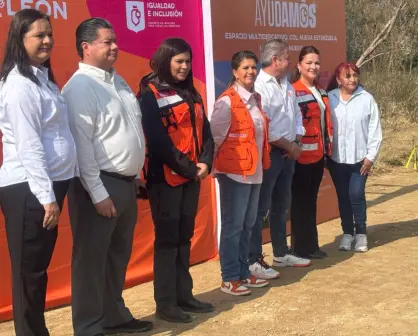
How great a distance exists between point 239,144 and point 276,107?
2.25 ft

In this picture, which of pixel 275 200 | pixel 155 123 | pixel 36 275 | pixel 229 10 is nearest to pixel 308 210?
pixel 275 200

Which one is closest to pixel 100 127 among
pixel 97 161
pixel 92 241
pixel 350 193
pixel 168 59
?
pixel 97 161

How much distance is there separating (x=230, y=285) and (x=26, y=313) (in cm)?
204

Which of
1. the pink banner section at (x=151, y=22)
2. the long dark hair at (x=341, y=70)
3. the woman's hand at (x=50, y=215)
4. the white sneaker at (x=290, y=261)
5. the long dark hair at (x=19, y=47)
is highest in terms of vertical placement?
the pink banner section at (x=151, y=22)

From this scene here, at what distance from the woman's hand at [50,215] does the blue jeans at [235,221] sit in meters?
1.91

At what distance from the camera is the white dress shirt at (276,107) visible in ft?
19.3

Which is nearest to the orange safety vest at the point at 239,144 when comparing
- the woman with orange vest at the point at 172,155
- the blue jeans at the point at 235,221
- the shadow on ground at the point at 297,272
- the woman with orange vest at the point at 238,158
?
the woman with orange vest at the point at 238,158

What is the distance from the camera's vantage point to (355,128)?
6.80m

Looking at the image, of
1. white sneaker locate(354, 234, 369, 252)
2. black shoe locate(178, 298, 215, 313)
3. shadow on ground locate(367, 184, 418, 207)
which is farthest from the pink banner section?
shadow on ground locate(367, 184, 418, 207)

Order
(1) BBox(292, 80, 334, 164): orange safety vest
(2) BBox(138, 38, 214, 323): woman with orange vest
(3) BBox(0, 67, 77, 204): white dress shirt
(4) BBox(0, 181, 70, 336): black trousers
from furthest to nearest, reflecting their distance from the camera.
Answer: (1) BBox(292, 80, 334, 164): orange safety vest < (2) BBox(138, 38, 214, 323): woman with orange vest < (4) BBox(0, 181, 70, 336): black trousers < (3) BBox(0, 67, 77, 204): white dress shirt

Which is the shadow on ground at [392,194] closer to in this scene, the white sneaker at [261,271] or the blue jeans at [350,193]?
the blue jeans at [350,193]

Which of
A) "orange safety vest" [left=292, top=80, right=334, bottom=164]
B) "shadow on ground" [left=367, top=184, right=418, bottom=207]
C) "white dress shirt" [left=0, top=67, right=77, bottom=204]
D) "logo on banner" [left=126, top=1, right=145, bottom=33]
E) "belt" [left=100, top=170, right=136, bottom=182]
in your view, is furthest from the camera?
"shadow on ground" [left=367, top=184, right=418, bottom=207]

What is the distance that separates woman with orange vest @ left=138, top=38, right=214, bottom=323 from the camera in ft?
15.6

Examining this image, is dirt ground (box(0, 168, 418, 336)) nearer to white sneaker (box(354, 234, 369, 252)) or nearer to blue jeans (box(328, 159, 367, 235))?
white sneaker (box(354, 234, 369, 252))
